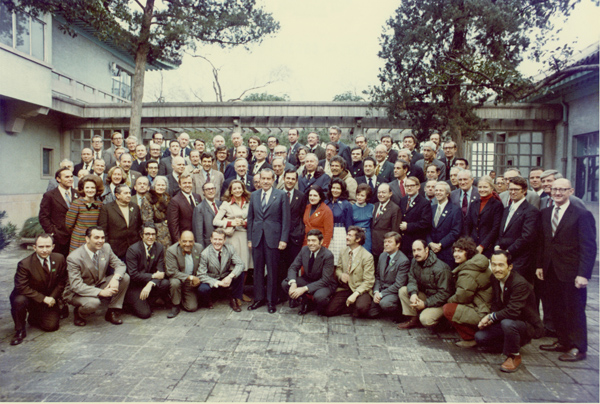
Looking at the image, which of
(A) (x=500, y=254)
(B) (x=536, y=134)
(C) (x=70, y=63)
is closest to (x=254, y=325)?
(A) (x=500, y=254)

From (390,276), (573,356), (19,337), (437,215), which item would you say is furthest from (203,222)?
(573,356)

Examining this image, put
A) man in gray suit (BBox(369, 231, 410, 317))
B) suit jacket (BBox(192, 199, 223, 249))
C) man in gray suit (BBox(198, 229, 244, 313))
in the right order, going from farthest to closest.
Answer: suit jacket (BBox(192, 199, 223, 249)), man in gray suit (BBox(198, 229, 244, 313)), man in gray suit (BBox(369, 231, 410, 317))

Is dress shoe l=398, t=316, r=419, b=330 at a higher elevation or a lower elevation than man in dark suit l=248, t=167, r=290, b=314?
lower

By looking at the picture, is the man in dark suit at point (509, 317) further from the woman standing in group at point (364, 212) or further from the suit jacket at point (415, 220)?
the woman standing in group at point (364, 212)

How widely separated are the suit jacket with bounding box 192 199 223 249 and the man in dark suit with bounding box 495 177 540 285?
3.64 m

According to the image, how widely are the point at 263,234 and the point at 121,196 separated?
1888 millimetres

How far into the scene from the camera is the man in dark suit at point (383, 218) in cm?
527

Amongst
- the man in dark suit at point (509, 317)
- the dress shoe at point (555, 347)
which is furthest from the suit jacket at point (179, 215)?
the dress shoe at point (555, 347)

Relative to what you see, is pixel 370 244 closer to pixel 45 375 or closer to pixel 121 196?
pixel 121 196

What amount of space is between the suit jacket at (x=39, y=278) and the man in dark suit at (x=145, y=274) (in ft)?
2.44

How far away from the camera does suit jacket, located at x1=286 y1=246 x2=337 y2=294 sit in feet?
17.0

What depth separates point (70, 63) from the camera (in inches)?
577

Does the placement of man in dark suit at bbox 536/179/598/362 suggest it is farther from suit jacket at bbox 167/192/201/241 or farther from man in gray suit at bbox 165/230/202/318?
suit jacket at bbox 167/192/201/241

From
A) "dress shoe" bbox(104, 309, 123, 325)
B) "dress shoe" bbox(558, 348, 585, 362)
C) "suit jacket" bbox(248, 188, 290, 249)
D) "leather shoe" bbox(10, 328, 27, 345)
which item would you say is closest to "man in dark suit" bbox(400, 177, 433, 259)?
"suit jacket" bbox(248, 188, 290, 249)
